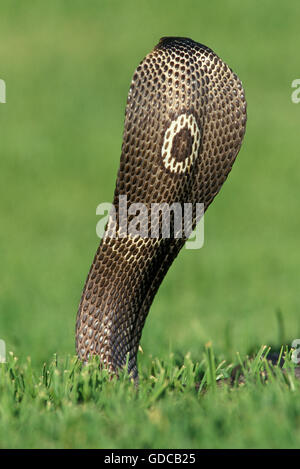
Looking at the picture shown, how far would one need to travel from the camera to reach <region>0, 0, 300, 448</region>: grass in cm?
326

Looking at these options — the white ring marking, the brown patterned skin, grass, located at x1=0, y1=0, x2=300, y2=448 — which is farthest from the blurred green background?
the white ring marking

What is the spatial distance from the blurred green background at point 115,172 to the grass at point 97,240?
30 millimetres

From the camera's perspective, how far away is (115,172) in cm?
1246

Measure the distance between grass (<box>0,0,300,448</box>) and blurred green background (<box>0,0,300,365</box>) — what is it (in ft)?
0.10

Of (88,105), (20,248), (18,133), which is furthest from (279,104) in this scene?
(20,248)

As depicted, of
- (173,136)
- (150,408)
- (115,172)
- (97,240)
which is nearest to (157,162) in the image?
(173,136)

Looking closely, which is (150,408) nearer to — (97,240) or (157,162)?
(157,162)

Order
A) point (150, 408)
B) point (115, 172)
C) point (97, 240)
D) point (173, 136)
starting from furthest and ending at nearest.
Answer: point (115, 172) < point (97, 240) < point (173, 136) < point (150, 408)

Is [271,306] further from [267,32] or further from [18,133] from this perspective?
[267,32]

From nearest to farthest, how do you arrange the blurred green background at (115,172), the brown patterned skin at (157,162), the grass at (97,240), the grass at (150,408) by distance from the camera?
the grass at (150,408), the grass at (97,240), the brown patterned skin at (157,162), the blurred green background at (115,172)

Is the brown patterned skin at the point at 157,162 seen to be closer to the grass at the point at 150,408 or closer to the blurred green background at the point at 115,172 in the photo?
the grass at the point at 150,408

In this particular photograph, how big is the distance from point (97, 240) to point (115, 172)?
2418 millimetres

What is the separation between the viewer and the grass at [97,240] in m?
3.26

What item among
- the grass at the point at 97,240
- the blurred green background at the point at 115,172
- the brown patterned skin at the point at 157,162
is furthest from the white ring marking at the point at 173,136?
the blurred green background at the point at 115,172
